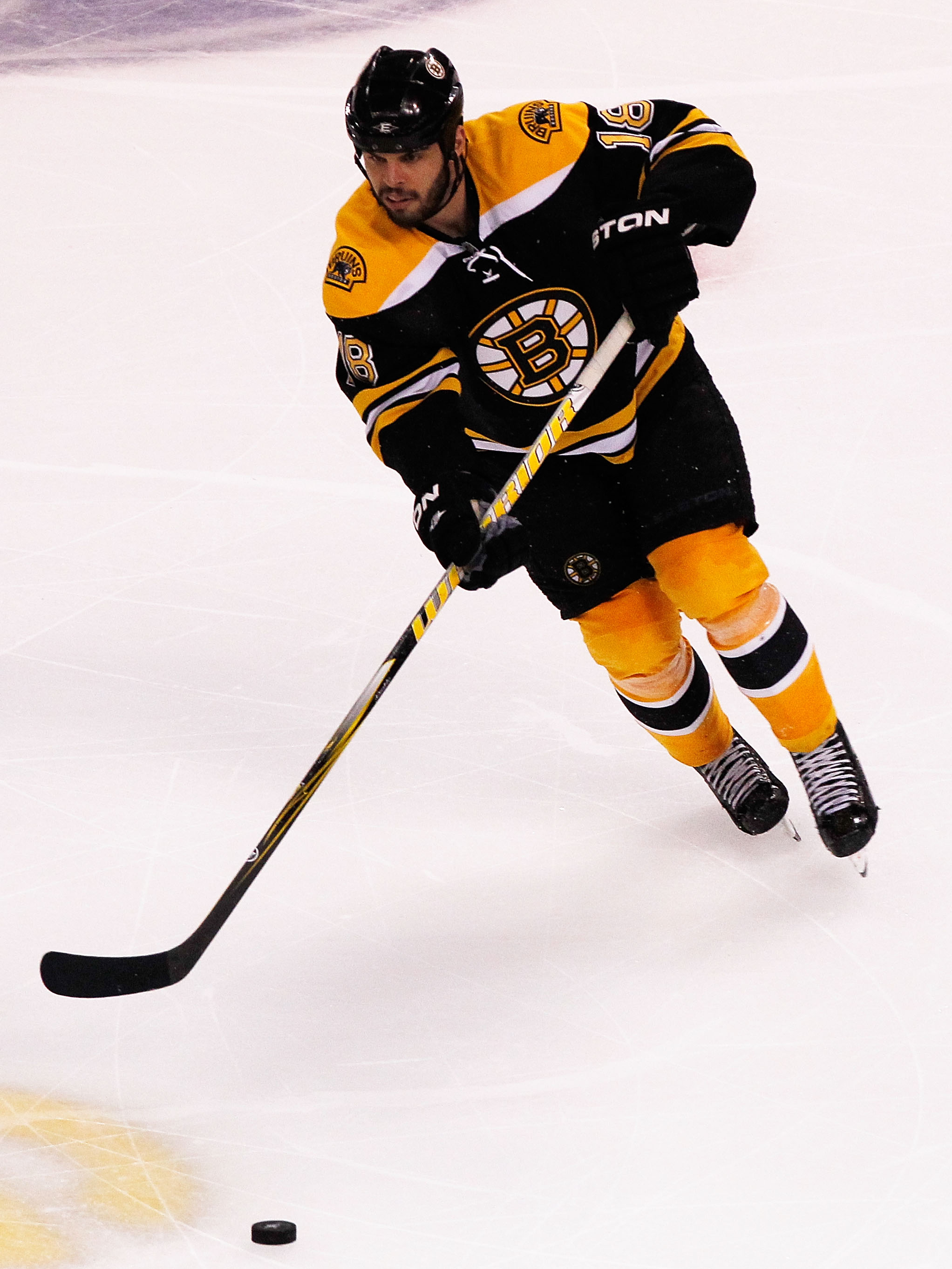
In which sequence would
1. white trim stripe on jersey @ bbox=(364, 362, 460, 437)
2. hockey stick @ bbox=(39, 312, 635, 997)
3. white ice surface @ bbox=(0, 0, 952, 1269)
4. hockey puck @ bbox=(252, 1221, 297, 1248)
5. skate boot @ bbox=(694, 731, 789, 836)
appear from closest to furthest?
hockey puck @ bbox=(252, 1221, 297, 1248), white ice surface @ bbox=(0, 0, 952, 1269), hockey stick @ bbox=(39, 312, 635, 997), white trim stripe on jersey @ bbox=(364, 362, 460, 437), skate boot @ bbox=(694, 731, 789, 836)

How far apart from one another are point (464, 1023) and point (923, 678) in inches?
45.8

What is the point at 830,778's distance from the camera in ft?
7.10

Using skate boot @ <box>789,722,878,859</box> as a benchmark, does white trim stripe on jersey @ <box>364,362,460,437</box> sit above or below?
above

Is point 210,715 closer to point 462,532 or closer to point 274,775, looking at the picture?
point 274,775

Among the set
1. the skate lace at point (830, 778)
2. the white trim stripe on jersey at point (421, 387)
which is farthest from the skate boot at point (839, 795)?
the white trim stripe on jersey at point (421, 387)

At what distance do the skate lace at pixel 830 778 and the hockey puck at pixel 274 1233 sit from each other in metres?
0.97

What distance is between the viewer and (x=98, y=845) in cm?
242

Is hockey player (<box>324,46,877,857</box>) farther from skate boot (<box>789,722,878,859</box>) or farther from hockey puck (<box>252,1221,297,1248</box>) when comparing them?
hockey puck (<box>252,1221,297,1248</box>)

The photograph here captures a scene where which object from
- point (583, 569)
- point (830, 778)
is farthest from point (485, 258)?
point (830, 778)

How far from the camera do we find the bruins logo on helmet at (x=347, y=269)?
204 centimetres

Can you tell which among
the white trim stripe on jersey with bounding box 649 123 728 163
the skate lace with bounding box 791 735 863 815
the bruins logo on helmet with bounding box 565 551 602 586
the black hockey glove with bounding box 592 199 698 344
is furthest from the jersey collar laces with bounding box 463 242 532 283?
the skate lace with bounding box 791 735 863 815

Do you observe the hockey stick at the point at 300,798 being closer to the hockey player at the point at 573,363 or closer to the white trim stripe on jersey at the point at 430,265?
the hockey player at the point at 573,363

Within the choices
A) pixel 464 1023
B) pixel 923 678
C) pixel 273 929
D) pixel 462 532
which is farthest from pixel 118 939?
pixel 923 678

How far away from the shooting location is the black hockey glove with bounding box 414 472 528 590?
2039mm
